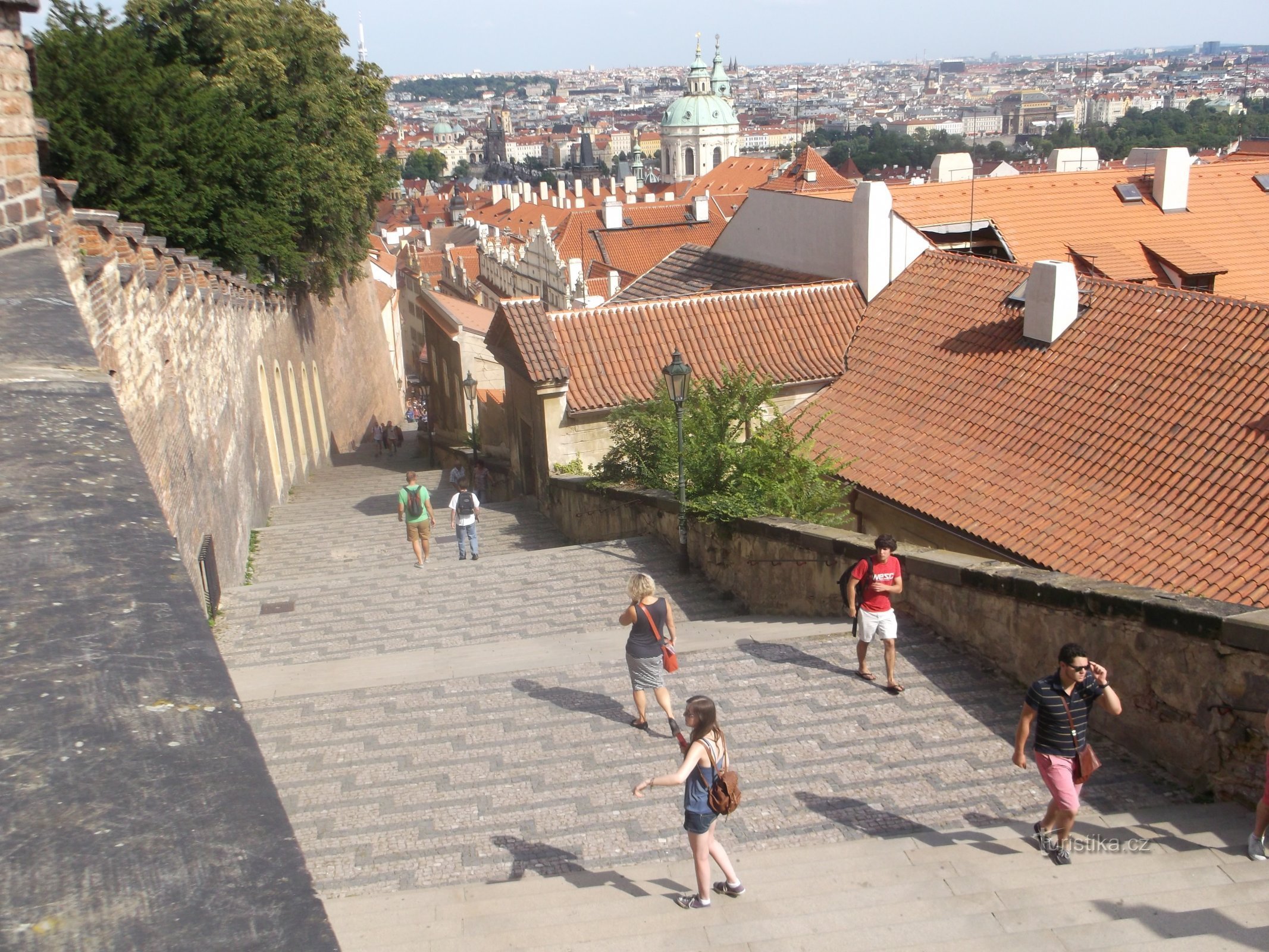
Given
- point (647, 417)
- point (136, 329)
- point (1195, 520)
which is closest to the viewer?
point (1195, 520)

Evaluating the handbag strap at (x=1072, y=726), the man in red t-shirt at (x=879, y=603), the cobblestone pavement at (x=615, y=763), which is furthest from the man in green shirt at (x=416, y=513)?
the handbag strap at (x=1072, y=726)

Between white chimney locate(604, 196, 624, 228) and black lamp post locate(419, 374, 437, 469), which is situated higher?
white chimney locate(604, 196, 624, 228)

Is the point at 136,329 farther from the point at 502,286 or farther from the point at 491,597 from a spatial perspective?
the point at 502,286

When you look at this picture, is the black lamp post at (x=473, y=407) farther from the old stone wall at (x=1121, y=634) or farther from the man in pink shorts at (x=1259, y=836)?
the man in pink shorts at (x=1259, y=836)

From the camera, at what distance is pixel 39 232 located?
18.3ft

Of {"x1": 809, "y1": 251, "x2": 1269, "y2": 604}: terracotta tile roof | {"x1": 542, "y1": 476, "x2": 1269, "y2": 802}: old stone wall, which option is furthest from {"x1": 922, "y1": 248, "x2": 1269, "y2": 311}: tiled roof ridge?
{"x1": 542, "y1": 476, "x2": 1269, "y2": 802}: old stone wall

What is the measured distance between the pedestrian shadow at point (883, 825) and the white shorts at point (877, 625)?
1.54 meters

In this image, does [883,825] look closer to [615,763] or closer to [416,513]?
[615,763]

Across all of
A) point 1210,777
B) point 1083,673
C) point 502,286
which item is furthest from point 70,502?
point 502,286

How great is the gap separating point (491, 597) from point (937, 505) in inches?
180

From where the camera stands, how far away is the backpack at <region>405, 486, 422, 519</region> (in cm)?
1355

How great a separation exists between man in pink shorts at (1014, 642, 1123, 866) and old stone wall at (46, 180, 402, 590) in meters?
3.95

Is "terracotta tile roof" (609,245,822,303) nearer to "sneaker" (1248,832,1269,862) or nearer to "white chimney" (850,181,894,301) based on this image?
"white chimney" (850,181,894,301)

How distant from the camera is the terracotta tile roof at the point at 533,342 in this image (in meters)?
16.0
